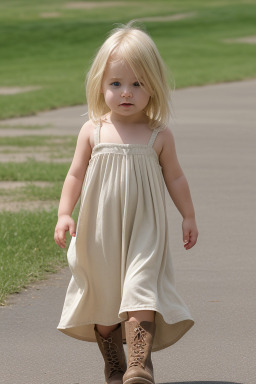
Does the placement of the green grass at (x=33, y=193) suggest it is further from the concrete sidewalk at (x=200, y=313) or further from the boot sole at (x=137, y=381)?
the boot sole at (x=137, y=381)

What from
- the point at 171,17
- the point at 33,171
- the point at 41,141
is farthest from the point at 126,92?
the point at 171,17

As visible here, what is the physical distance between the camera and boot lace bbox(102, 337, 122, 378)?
4430 mm

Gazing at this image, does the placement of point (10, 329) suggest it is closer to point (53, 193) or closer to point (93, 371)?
point (93, 371)

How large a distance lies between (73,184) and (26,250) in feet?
8.62

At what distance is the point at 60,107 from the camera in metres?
20.0

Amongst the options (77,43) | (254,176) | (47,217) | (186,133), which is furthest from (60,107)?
(77,43)

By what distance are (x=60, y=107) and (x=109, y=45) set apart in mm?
15722

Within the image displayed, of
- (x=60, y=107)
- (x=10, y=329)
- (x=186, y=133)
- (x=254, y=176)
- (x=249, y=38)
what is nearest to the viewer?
(x=10, y=329)

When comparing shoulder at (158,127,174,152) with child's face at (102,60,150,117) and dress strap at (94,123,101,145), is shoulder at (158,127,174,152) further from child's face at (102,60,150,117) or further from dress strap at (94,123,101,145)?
dress strap at (94,123,101,145)

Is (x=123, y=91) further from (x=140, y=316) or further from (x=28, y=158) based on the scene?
(x=28, y=158)

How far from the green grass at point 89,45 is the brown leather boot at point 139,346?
1061cm

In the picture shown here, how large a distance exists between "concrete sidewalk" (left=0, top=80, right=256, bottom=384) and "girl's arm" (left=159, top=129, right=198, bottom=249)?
676 millimetres

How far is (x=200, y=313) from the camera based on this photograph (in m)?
5.77

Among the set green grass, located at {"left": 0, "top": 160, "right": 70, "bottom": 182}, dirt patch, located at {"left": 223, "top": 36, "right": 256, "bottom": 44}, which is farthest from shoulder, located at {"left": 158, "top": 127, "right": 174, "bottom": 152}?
dirt patch, located at {"left": 223, "top": 36, "right": 256, "bottom": 44}
